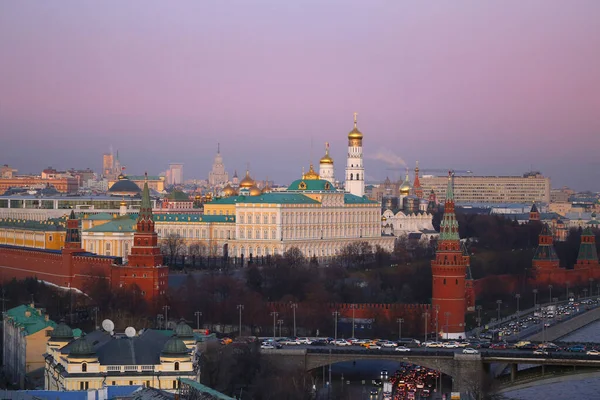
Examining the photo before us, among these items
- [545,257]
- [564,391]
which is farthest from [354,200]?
[564,391]

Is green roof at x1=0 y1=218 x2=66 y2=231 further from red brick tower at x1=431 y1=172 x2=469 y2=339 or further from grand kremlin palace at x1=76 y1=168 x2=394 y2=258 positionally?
red brick tower at x1=431 y1=172 x2=469 y2=339

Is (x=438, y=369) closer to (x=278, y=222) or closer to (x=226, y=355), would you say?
(x=226, y=355)

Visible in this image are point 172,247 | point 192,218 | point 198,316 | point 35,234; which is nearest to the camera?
point 198,316

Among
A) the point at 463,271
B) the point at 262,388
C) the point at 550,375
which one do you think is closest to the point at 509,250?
the point at 463,271

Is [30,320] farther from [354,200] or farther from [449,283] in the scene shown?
[354,200]

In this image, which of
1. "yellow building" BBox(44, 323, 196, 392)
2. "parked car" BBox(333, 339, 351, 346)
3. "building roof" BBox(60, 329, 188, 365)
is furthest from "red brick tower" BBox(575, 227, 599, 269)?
"yellow building" BBox(44, 323, 196, 392)

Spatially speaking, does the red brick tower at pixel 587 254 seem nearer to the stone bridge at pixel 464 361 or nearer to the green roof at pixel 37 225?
the green roof at pixel 37 225

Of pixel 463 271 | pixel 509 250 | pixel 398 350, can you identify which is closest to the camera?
pixel 398 350
